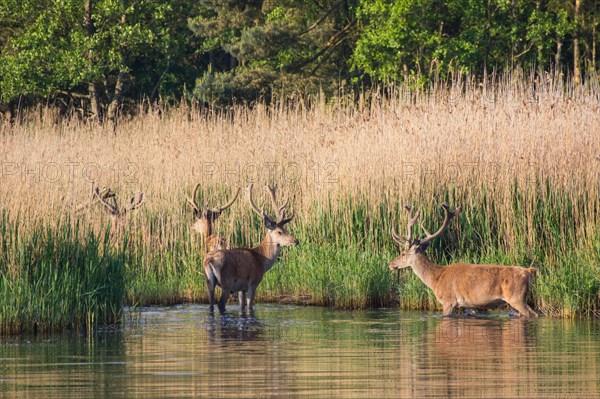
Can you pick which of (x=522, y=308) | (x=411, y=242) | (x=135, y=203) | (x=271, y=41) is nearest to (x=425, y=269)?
(x=411, y=242)

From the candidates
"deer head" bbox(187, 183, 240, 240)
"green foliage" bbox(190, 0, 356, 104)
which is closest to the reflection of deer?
"deer head" bbox(187, 183, 240, 240)

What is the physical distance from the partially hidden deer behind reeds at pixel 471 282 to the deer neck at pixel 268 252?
1.58 metres

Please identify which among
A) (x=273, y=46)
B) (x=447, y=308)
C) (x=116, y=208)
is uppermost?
(x=273, y=46)

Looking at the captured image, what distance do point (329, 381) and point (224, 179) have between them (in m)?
8.85

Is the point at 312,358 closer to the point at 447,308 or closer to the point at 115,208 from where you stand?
the point at 447,308

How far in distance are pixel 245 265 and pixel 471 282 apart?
8.76ft

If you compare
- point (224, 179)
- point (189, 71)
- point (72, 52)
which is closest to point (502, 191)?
point (224, 179)

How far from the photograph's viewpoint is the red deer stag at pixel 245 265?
1284cm

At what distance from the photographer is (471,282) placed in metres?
12.2

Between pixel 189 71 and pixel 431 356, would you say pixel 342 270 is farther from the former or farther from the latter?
pixel 189 71

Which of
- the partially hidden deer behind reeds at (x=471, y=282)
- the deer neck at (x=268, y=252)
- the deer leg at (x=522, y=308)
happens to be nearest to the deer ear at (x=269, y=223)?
the deer neck at (x=268, y=252)

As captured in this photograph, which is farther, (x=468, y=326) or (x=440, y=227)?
(x=440, y=227)

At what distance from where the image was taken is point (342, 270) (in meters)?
13.7

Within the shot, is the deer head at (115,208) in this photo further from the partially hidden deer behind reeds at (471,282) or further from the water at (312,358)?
the partially hidden deer behind reeds at (471,282)
